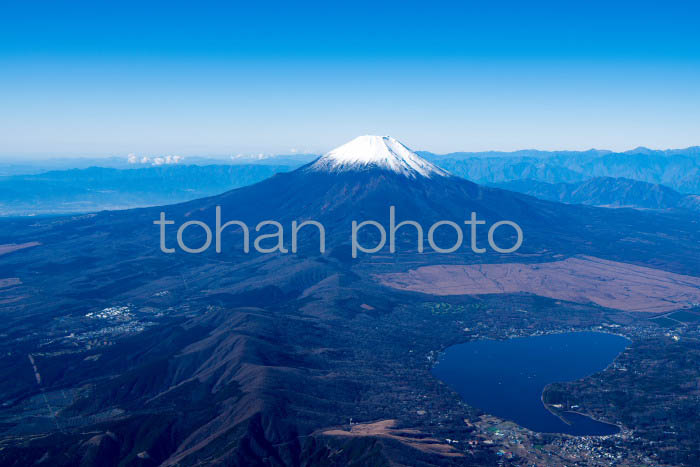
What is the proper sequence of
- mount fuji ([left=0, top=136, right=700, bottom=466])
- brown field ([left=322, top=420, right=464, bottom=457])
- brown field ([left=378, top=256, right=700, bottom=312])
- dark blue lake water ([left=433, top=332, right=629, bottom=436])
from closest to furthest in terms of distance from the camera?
brown field ([left=322, top=420, right=464, bottom=457]), mount fuji ([left=0, top=136, right=700, bottom=466]), dark blue lake water ([left=433, top=332, right=629, bottom=436]), brown field ([left=378, top=256, right=700, bottom=312])

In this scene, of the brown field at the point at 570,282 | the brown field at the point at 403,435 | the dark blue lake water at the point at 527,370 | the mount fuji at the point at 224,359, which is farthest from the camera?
the brown field at the point at 570,282

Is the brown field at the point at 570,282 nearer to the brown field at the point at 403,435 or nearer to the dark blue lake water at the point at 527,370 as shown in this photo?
the dark blue lake water at the point at 527,370

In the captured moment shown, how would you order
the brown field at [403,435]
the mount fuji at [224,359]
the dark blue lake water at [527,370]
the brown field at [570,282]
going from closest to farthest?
the brown field at [403,435] < the mount fuji at [224,359] < the dark blue lake water at [527,370] < the brown field at [570,282]

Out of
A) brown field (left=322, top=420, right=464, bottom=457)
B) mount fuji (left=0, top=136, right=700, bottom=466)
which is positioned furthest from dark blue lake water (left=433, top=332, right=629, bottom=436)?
brown field (left=322, top=420, right=464, bottom=457)

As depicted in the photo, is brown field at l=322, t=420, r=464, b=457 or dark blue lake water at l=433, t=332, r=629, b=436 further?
dark blue lake water at l=433, t=332, r=629, b=436

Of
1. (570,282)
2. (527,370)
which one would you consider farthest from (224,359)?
(570,282)

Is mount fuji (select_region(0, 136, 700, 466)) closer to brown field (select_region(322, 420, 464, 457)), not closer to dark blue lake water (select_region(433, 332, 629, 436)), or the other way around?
brown field (select_region(322, 420, 464, 457))

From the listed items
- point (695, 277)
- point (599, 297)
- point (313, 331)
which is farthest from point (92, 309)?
point (695, 277)

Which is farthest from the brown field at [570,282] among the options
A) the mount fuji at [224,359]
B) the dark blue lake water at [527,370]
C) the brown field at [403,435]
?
the brown field at [403,435]
